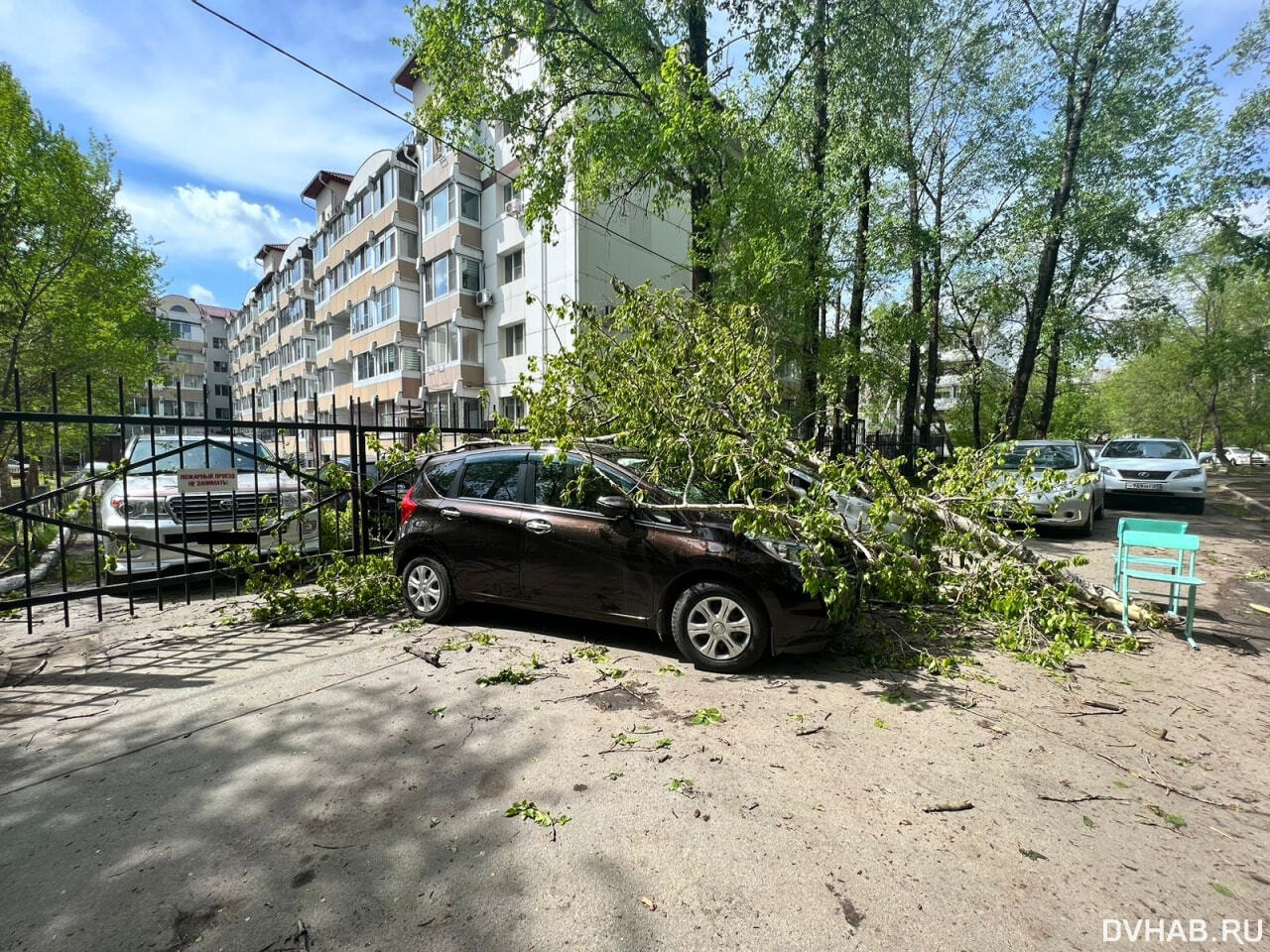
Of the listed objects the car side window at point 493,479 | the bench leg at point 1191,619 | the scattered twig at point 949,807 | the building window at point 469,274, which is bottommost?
the scattered twig at point 949,807

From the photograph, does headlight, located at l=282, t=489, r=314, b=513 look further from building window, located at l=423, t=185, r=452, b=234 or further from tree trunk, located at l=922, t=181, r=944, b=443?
building window, located at l=423, t=185, r=452, b=234

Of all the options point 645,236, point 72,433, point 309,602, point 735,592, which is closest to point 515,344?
point 645,236

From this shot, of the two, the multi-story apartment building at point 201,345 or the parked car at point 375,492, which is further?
the multi-story apartment building at point 201,345

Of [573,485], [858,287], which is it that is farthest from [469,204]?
[573,485]

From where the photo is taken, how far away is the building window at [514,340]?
21.5 metres

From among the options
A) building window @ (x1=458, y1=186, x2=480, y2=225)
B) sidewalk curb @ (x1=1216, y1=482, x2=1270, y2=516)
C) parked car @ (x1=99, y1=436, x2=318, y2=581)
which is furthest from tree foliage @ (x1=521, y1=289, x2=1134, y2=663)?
building window @ (x1=458, y1=186, x2=480, y2=225)

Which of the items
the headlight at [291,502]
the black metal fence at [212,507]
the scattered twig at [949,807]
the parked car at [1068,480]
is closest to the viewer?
the scattered twig at [949,807]

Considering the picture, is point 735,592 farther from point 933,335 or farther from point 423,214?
point 423,214

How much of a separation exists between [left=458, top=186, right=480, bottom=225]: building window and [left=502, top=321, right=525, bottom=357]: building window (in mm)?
4368

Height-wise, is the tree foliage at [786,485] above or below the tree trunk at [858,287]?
below

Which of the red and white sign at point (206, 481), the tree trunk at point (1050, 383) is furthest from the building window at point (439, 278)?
the tree trunk at point (1050, 383)

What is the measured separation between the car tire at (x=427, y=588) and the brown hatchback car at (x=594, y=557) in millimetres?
11

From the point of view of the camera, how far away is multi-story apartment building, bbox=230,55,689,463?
19.7 metres

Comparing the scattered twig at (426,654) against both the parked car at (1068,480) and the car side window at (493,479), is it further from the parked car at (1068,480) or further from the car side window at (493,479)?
the parked car at (1068,480)
